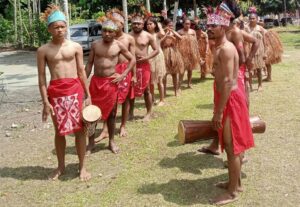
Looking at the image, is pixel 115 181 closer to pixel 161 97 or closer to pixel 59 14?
pixel 59 14

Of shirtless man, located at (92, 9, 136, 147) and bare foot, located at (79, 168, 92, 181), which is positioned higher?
shirtless man, located at (92, 9, 136, 147)

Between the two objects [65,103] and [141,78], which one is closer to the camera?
[65,103]

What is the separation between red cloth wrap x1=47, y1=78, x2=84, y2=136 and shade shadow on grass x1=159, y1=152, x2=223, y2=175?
3.85ft

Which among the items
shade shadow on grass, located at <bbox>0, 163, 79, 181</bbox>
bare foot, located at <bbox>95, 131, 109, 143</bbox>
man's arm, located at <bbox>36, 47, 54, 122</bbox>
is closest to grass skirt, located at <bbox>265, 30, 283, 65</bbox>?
bare foot, located at <bbox>95, 131, 109, 143</bbox>

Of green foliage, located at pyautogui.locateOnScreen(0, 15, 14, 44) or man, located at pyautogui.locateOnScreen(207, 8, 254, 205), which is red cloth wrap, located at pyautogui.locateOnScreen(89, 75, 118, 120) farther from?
green foliage, located at pyautogui.locateOnScreen(0, 15, 14, 44)

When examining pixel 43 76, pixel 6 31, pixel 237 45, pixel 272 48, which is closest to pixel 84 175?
pixel 43 76

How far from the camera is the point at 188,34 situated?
32.4 feet

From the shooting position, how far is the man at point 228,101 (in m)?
3.70

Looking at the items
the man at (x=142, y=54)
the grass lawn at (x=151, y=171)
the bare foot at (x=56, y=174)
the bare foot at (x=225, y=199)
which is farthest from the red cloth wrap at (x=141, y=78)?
the bare foot at (x=225, y=199)

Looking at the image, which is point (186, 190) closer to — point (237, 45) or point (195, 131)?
point (195, 131)

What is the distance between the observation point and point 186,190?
4289mm

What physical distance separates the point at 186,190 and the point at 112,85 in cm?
178

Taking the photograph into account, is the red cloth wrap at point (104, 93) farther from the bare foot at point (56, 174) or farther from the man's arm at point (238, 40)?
the man's arm at point (238, 40)

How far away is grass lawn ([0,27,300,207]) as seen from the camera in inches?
164
